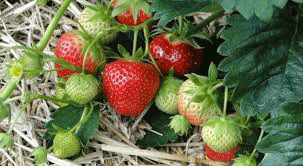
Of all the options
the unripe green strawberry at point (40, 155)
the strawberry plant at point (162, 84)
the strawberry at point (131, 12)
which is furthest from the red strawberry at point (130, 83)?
the unripe green strawberry at point (40, 155)

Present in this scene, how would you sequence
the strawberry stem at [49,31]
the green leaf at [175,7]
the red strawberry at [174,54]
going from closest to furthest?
1. the green leaf at [175,7]
2. the strawberry stem at [49,31]
3. the red strawberry at [174,54]

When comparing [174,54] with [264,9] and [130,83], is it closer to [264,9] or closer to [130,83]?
[130,83]

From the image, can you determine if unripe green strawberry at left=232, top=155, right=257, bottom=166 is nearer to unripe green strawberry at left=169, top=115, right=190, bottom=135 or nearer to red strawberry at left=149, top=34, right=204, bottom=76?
unripe green strawberry at left=169, top=115, right=190, bottom=135

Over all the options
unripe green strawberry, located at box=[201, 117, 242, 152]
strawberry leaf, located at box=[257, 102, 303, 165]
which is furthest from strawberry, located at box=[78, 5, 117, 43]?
strawberry leaf, located at box=[257, 102, 303, 165]

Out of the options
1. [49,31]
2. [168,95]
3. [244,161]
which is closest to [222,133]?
[244,161]

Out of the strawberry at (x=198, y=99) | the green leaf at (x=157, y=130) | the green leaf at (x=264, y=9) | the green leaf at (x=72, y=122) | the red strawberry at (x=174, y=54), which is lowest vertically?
the green leaf at (x=157, y=130)

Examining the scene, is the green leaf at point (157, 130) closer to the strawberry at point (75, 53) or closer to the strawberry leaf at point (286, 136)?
the strawberry at point (75, 53)
